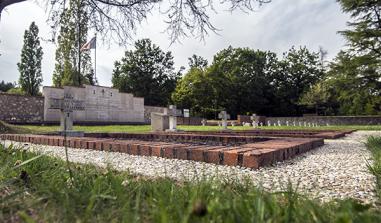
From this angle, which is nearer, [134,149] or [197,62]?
[134,149]

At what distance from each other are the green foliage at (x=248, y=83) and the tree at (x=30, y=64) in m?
16.7

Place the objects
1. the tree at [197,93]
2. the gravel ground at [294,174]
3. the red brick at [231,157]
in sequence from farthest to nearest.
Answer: the tree at [197,93]
the red brick at [231,157]
the gravel ground at [294,174]

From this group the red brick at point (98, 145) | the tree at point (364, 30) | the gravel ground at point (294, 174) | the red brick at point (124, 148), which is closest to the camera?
the gravel ground at point (294, 174)

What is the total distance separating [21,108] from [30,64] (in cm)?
1825

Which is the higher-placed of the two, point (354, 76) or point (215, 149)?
point (354, 76)

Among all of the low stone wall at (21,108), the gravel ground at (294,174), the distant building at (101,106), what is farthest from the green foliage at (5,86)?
the gravel ground at (294,174)

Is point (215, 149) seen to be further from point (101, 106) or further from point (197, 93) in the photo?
point (197, 93)

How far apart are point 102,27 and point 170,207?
4686mm

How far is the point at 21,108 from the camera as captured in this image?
68.3 ft

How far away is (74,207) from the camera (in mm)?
1427

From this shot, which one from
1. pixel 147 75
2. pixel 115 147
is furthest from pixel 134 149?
pixel 147 75

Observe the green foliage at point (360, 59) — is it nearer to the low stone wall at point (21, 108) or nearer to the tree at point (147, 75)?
the low stone wall at point (21, 108)

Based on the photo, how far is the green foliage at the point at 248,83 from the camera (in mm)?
40688

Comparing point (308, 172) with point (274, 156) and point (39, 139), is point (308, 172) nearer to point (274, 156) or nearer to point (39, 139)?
point (274, 156)
